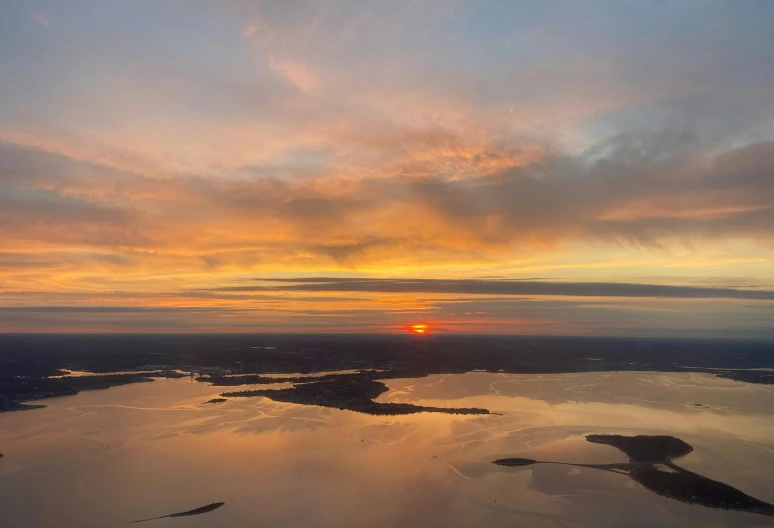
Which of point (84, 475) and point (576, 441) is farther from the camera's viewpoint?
point (576, 441)

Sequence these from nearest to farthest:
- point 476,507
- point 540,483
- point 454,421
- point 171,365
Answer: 1. point 476,507
2. point 540,483
3. point 454,421
4. point 171,365

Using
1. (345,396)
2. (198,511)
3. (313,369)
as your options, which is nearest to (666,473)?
(198,511)

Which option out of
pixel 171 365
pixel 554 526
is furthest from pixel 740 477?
pixel 171 365

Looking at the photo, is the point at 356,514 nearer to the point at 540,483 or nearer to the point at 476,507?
the point at 476,507

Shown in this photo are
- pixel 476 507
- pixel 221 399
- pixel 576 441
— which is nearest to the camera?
pixel 476 507

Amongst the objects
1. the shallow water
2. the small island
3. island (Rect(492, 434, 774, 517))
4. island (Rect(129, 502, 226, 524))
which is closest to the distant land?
the small island

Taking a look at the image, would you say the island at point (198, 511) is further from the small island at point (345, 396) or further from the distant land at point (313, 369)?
the distant land at point (313, 369)

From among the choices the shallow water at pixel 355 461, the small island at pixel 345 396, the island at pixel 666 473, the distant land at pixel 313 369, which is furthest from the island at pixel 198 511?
the distant land at pixel 313 369
